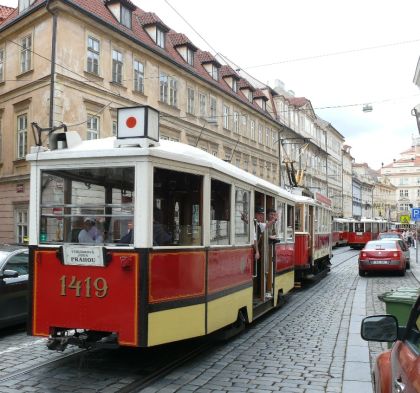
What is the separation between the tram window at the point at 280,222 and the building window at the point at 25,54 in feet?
54.2

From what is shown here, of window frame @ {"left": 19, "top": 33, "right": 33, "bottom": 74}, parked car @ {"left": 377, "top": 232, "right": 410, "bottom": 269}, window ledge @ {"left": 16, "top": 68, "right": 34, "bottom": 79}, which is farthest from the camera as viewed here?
window frame @ {"left": 19, "top": 33, "right": 33, "bottom": 74}

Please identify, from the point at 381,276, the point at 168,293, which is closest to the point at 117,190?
the point at 168,293

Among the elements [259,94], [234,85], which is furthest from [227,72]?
[259,94]

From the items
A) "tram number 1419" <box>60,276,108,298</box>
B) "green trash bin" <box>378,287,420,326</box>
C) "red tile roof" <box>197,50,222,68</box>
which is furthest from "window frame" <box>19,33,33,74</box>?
"green trash bin" <box>378,287,420,326</box>

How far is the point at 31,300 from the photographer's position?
625cm

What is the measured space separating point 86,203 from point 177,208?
1080 millimetres

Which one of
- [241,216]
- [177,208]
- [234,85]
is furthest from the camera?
[234,85]

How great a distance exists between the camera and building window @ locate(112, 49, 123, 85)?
25781 mm

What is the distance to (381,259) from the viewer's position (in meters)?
20.1

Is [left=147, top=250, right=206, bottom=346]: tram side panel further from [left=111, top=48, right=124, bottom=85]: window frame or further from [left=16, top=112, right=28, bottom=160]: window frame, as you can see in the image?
[left=111, top=48, right=124, bottom=85]: window frame

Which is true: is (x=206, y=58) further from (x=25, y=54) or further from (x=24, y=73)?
(x=24, y=73)

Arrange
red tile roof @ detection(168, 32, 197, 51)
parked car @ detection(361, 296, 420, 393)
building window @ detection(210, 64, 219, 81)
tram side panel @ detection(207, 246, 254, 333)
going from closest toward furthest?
parked car @ detection(361, 296, 420, 393) < tram side panel @ detection(207, 246, 254, 333) < red tile roof @ detection(168, 32, 197, 51) < building window @ detection(210, 64, 219, 81)

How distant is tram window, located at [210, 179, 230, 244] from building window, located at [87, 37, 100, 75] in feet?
60.4

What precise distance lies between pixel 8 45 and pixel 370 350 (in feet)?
76.5
